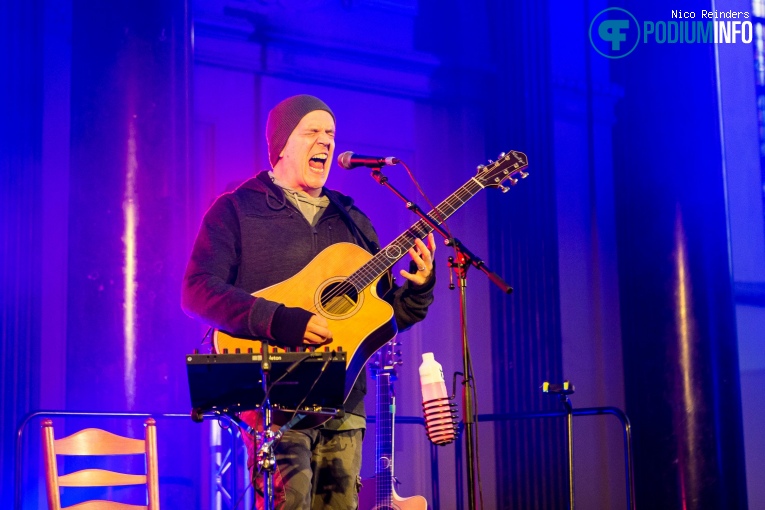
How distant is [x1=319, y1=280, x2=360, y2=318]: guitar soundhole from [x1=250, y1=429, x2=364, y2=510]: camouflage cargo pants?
50cm

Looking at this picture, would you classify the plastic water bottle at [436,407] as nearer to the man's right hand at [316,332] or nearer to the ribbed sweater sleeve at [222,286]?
the man's right hand at [316,332]

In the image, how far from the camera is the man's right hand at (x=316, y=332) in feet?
11.5

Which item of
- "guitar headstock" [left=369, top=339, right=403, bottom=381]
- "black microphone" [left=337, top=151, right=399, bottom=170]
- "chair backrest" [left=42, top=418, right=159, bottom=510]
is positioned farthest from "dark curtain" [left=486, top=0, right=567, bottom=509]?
"chair backrest" [left=42, top=418, right=159, bottom=510]

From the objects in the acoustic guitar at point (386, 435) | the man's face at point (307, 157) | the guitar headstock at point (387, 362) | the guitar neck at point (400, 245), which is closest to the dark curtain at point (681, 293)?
the acoustic guitar at point (386, 435)

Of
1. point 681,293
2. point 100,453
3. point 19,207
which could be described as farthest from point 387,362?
point 681,293

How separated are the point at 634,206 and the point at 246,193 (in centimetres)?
508

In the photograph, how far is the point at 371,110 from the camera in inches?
296

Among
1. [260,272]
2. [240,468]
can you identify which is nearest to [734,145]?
[240,468]

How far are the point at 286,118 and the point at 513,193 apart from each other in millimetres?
3850

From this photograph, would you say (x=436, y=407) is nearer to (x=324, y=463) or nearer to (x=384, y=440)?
(x=324, y=463)

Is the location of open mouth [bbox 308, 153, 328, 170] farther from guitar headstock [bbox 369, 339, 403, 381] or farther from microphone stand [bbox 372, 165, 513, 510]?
guitar headstock [bbox 369, 339, 403, 381]

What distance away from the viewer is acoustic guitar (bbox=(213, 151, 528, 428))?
3.64m

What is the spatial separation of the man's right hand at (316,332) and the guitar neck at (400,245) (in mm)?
320

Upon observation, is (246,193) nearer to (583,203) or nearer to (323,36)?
(323,36)
